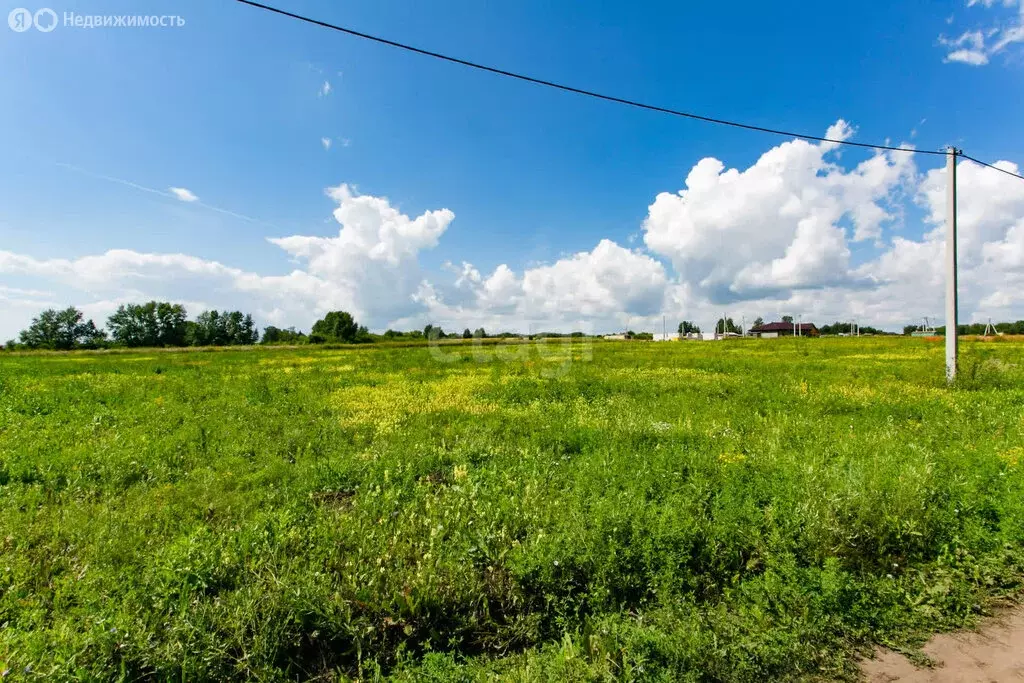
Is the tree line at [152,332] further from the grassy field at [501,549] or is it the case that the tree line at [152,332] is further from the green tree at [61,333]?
the grassy field at [501,549]

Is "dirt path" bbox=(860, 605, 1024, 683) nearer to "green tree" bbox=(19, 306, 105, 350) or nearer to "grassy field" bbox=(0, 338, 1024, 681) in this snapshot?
"grassy field" bbox=(0, 338, 1024, 681)

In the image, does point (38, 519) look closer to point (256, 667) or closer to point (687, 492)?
point (256, 667)

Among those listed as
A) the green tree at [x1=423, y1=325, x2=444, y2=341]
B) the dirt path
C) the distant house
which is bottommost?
the dirt path

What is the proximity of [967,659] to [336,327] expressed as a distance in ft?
263

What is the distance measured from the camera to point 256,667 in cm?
292

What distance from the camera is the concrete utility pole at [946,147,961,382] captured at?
11695 millimetres

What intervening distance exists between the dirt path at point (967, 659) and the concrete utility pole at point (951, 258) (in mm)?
12231

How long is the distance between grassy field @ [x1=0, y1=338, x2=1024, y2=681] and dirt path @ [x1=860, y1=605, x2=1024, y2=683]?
137mm

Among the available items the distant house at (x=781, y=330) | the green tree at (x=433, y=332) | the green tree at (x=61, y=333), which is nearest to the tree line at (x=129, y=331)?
the green tree at (x=61, y=333)

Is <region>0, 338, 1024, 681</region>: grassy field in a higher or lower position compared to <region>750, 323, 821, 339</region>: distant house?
lower

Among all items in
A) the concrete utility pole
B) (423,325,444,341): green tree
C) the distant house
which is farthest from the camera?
the distant house

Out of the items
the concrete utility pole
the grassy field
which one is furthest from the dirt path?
the concrete utility pole

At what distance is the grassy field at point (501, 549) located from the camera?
118 inches

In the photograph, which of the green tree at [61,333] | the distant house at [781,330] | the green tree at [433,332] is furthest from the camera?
the distant house at [781,330]
